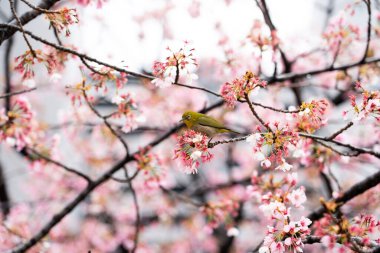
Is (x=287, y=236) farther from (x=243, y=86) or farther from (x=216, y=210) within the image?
(x=216, y=210)

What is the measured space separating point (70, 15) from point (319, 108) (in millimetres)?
1380

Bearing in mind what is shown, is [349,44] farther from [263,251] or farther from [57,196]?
[57,196]

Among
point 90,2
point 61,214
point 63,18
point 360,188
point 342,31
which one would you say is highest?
point 342,31

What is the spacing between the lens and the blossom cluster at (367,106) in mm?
2234

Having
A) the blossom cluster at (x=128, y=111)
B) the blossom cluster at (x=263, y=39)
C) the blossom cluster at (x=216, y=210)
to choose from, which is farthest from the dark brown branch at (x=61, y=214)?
the blossom cluster at (x=216, y=210)

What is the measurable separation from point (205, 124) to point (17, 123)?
1863 mm

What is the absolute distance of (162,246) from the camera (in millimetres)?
9688

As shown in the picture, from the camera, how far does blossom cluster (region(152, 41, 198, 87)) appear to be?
2.28 m

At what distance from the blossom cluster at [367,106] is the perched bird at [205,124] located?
2.19 ft

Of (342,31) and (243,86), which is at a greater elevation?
(342,31)

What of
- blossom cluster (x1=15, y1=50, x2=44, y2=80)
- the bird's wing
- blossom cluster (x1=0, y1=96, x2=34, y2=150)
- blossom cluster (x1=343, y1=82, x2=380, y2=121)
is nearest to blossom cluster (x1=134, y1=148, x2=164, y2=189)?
blossom cluster (x1=0, y1=96, x2=34, y2=150)

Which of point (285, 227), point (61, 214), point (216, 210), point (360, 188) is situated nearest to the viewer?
point (285, 227)

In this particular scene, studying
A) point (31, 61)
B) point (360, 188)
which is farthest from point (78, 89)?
point (360, 188)

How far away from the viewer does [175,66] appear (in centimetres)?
231
